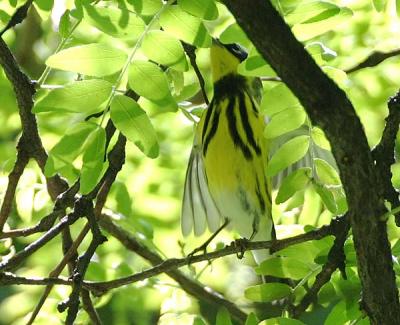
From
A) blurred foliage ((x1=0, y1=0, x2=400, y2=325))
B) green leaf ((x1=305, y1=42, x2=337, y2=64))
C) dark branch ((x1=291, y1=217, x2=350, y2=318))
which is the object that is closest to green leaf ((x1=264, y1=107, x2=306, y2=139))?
blurred foliage ((x1=0, y1=0, x2=400, y2=325))

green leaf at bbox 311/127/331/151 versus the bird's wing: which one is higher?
the bird's wing

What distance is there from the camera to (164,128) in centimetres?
279

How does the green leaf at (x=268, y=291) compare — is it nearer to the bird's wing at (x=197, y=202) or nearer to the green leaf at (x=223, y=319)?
the green leaf at (x=223, y=319)

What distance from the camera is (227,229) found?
2916 mm

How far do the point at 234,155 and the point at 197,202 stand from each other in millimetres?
280

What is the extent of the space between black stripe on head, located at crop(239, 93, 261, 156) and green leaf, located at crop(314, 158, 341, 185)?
0.81 meters

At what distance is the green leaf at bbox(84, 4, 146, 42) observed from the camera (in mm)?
1588

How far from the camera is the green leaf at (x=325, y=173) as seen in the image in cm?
187

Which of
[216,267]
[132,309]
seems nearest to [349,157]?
[132,309]

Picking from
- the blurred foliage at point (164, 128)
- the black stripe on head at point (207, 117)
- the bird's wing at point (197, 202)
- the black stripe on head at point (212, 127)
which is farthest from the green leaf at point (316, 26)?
the bird's wing at point (197, 202)

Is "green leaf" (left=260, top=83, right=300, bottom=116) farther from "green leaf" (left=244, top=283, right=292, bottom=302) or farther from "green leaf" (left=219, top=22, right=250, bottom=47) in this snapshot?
"green leaf" (left=244, top=283, right=292, bottom=302)

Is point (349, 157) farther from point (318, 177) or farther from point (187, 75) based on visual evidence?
point (187, 75)

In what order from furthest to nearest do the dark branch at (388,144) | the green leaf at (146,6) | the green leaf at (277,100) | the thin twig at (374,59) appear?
the thin twig at (374,59) < the green leaf at (277,100) < the green leaf at (146,6) < the dark branch at (388,144)

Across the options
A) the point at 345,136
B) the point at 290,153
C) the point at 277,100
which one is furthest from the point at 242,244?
the point at 345,136
